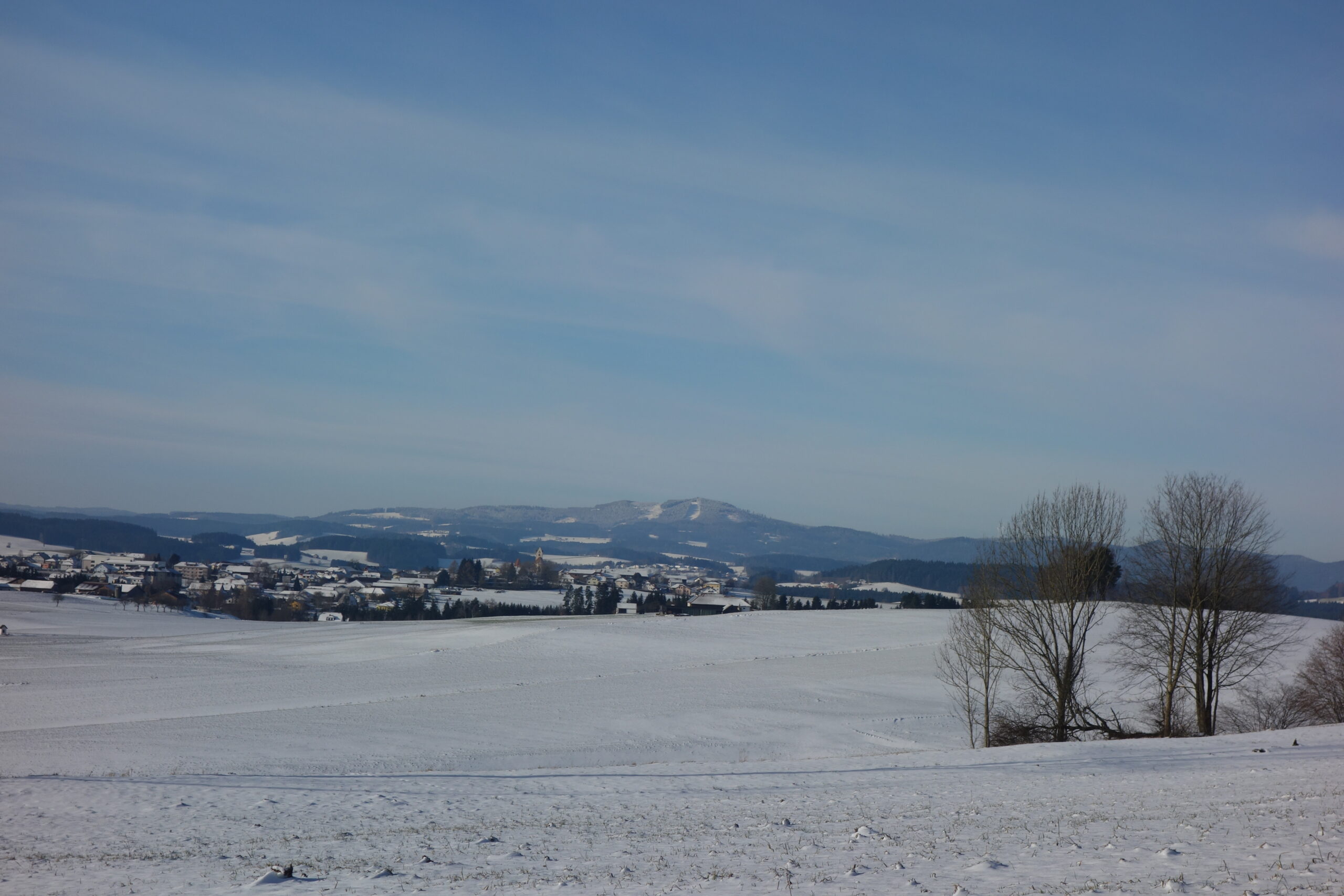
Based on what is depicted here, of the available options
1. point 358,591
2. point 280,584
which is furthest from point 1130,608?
point 280,584

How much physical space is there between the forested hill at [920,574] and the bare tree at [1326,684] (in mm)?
110252

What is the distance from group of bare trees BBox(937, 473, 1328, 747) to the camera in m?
27.9

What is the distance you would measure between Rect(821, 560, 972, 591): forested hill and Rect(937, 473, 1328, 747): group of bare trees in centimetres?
11746

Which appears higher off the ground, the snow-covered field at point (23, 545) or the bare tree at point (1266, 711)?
the bare tree at point (1266, 711)

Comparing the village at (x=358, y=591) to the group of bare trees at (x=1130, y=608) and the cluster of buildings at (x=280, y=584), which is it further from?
the group of bare trees at (x=1130, y=608)

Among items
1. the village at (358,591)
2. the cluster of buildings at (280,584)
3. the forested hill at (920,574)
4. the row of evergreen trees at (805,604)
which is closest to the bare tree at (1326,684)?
the village at (358,591)

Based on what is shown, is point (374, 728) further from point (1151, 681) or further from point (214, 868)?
point (1151, 681)

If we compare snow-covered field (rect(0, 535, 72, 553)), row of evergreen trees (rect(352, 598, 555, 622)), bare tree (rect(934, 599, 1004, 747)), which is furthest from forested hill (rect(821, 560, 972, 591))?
snow-covered field (rect(0, 535, 72, 553))

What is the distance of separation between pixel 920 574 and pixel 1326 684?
473 feet

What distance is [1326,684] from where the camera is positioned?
33344mm

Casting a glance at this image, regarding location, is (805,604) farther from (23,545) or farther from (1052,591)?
(23,545)

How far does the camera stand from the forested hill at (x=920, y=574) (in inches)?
6156

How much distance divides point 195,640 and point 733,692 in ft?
169

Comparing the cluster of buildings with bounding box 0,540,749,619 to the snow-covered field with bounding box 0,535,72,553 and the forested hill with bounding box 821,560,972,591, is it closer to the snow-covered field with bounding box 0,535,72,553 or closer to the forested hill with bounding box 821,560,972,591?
the snow-covered field with bounding box 0,535,72,553
